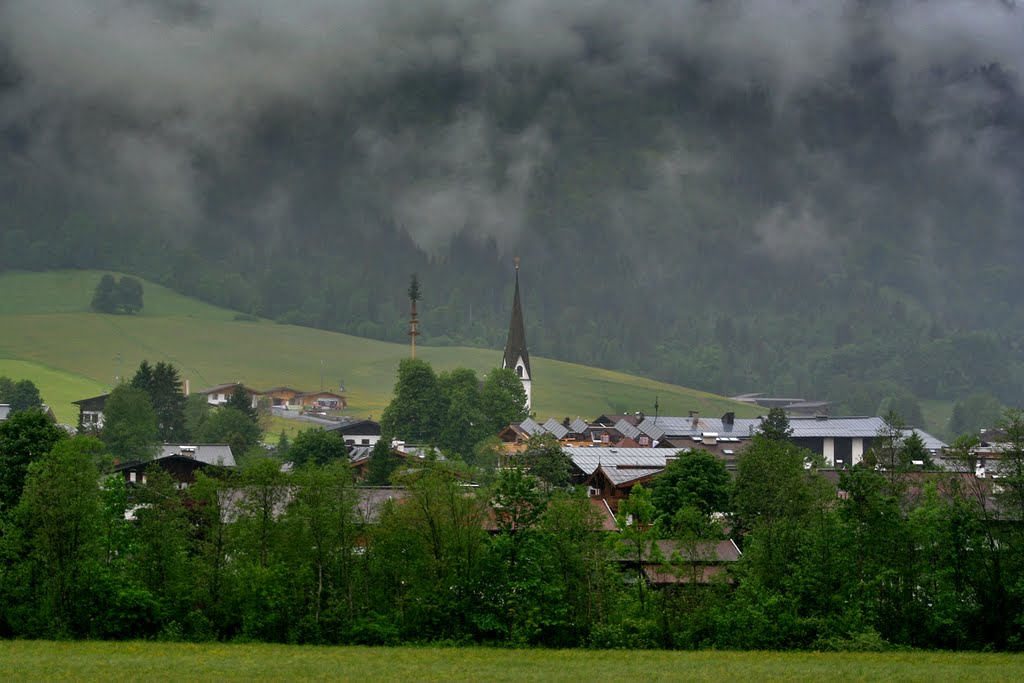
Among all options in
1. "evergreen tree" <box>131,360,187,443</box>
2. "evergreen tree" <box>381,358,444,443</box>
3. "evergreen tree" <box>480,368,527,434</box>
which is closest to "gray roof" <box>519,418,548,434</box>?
"evergreen tree" <box>480,368,527,434</box>

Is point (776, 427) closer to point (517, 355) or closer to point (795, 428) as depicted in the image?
point (795, 428)

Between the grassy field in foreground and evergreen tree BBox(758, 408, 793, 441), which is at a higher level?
evergreen tree BBox(758, 408, 793, 441)

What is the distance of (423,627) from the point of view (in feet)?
104

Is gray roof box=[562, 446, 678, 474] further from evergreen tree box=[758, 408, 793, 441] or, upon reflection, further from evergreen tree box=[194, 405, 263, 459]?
evergreen tree box=[194, 405, 263, 459]

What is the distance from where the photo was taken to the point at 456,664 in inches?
1089

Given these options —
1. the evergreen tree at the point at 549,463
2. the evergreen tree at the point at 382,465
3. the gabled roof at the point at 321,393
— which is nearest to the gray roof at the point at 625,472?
the evergreen tree at the point at 549,463

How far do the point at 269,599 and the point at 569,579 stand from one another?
7.15 metres

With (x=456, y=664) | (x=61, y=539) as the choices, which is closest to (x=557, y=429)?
(x=61, y=539)

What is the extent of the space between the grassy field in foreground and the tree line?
1396 millimetres

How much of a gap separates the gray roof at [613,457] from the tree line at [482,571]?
30.8 metres

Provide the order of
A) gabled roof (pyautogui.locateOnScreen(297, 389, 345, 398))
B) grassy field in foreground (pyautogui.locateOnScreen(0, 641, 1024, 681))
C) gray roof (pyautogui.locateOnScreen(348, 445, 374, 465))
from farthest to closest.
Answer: gabled roof (pyautogui.locateOnScreen(297, 389, 345, 398)) → gray roof (pyautogui.locateOnScreen(348, 445, 374, 465)) → grassy field in foreground (pyautogui.locateOnScreen(0, 641, 1024, 681))

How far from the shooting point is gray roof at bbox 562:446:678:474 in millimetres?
67438

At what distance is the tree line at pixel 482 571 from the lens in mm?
31219

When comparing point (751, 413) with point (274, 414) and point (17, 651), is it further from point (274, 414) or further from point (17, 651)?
point (17, 651)
